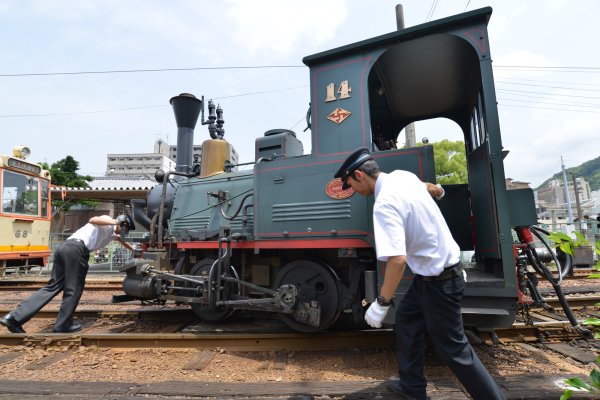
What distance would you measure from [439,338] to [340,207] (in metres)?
1.69

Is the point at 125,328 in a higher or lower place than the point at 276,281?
lower

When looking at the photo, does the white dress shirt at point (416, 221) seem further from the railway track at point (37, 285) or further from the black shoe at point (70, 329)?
the railway track at point (37, 285)

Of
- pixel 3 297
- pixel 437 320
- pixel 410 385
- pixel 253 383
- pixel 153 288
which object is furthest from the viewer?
pixel 3 297

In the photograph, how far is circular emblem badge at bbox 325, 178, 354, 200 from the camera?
359 cm

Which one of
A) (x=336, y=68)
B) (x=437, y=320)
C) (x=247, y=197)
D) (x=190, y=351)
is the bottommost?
(x=190, y=351)

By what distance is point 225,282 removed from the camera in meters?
4.21

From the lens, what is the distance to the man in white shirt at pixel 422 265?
6.70 ft

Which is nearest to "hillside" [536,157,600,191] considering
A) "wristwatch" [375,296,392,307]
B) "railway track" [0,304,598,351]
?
"railway track" [0,304,598,351]

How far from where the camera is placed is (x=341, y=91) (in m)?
3.78

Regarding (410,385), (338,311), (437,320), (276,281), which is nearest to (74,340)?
(276,281)

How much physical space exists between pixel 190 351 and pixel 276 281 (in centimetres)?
124

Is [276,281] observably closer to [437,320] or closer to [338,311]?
[338,311]

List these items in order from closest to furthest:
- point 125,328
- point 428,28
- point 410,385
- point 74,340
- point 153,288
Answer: point 410,385 → point 428,28 → point 74,340 → point 153,288 → point 125,328

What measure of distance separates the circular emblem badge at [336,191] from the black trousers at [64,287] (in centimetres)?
346
